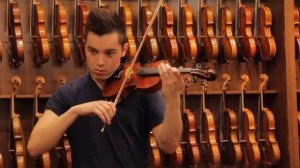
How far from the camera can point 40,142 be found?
7.16ft

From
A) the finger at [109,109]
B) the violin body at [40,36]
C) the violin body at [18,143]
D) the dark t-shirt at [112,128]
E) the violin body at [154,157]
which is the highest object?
the violin body at [40,36]

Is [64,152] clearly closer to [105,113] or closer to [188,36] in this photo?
[188,36]

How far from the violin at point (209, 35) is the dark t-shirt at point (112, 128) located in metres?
2.36

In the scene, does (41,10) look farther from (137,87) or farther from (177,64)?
(137,87)

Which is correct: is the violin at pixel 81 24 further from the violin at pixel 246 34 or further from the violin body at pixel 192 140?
the violin at pixel 246 34

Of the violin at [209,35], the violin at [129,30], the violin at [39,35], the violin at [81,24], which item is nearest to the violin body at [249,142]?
the violin at [209,35]

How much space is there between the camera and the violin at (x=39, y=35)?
13.7 feet

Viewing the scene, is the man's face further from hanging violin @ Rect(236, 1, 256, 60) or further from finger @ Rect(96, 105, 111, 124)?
hanging violin @ Rect(236, 1, 256, 60)

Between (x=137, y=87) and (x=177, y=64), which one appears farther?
(x=177, y=64)

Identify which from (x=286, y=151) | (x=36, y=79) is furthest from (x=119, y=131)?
(x=286, y=151)

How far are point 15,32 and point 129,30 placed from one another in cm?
90

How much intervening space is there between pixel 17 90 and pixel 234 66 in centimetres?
195

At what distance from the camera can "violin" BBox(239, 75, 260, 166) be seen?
465 centimetres

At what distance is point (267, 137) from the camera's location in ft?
15.7
